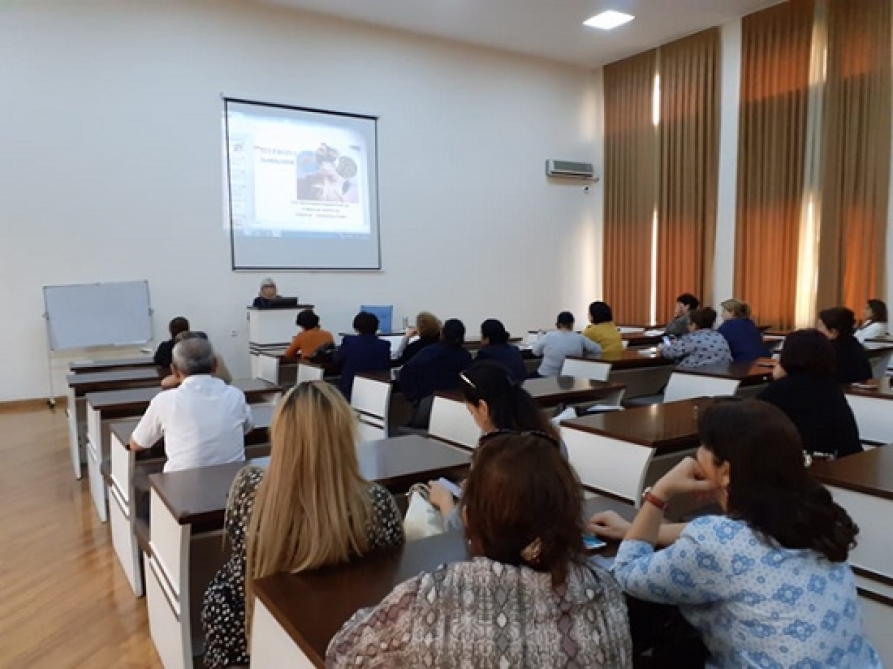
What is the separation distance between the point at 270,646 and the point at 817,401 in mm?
2013

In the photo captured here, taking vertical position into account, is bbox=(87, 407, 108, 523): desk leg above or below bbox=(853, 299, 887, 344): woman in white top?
below

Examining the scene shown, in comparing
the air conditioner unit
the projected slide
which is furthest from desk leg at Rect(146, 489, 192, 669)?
the air conditioner unit

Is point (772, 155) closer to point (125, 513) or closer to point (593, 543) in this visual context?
point (593, 543)

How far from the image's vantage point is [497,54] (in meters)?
10.2

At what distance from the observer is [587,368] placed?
4.78 meters

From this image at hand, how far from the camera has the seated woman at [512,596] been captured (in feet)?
2.94

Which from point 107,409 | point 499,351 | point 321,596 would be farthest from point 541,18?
point 321,596

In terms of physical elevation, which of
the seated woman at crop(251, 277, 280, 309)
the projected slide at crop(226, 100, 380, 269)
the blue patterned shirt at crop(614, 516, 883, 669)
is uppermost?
the projected slide at crop(226, 100, 380, 269)

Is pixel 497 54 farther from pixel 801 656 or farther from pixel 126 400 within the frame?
pixel 801 656

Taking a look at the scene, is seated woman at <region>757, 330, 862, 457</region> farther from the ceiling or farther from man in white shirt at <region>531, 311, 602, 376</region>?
the ceiling

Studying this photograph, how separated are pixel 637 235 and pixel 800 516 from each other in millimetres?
9893

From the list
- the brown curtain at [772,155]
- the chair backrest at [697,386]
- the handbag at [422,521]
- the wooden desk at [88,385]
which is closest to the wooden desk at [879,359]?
the chair backrest at [697,386]

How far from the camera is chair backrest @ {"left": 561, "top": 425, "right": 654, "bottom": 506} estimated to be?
246cm

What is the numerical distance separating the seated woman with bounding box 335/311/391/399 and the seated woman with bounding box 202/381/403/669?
10.6 feet
